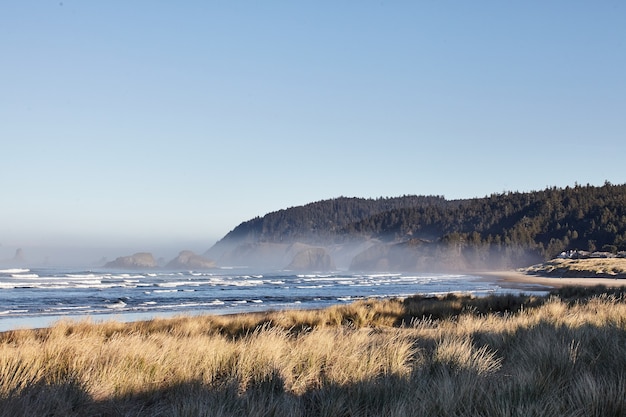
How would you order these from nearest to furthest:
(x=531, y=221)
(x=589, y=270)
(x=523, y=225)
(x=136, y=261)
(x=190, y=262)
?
(x=589, y=270) → (x=523, y=225) → (x=531, y=221) → (x=136, y=261) → (x=190, y=262)

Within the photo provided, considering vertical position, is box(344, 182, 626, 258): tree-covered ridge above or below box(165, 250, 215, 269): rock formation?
above

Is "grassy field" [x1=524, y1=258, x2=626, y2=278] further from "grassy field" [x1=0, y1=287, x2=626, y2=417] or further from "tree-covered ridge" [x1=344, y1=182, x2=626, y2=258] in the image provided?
"grassy field" [x1=0, y1=287, x2=626, y2=417]

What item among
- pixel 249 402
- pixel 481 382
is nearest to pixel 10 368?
pixel 249 402

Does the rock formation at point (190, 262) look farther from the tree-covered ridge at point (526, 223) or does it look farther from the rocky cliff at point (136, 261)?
the tree-covered ridge at point (526, 223)

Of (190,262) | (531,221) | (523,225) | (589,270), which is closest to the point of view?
(589,270)

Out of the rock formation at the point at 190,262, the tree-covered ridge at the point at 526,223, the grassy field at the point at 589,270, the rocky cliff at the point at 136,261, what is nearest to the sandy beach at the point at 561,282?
the grassy field at the point at 589,270

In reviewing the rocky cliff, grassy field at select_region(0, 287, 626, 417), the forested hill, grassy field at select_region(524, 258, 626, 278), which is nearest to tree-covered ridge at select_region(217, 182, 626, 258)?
the forested hill

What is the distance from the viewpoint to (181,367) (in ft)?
22.0

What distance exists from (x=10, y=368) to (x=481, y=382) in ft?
15.8

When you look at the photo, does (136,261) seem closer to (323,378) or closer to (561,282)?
(561,282)

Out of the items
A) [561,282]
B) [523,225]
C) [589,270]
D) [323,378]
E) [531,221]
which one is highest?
[531,221]

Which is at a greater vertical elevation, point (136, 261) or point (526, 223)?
point (526, 223)

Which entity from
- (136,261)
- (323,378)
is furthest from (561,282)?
(136,261)

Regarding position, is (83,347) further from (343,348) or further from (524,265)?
(524,265)
